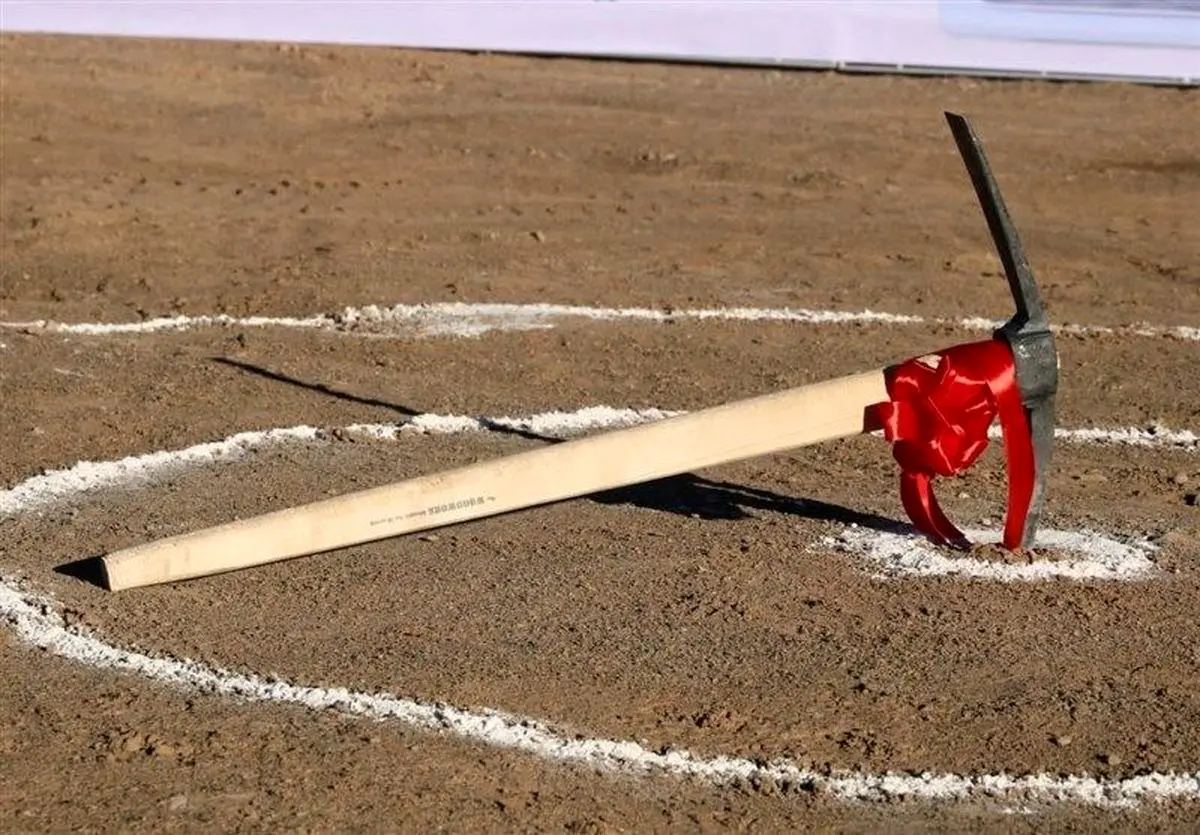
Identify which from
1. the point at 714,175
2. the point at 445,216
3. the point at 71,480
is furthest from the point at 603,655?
the point at 714,175

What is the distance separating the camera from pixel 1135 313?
757 cm

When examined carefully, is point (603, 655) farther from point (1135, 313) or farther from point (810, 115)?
point (810, 115)

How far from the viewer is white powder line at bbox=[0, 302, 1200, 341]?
7012 mm

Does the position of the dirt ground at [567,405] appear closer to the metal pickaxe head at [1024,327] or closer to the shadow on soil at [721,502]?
the shadow on soil at [721,502]

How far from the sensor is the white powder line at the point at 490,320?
276 inches

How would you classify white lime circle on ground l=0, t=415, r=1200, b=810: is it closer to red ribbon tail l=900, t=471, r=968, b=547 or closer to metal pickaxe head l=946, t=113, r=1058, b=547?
red ribbon tail l=900, t=471, r=968, b=547

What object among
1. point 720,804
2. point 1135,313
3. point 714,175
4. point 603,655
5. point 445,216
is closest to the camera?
point 720,804

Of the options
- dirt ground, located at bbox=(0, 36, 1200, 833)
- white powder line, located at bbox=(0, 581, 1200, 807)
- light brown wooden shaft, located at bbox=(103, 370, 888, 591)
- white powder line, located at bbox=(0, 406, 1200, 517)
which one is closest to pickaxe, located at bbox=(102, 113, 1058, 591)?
light brown wooden shaft, located at bbox=(103, 370, 888, 591)

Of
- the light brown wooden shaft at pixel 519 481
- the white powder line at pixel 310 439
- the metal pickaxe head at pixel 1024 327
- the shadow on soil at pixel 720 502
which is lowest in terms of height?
the shadow on soil at pixel 720 502

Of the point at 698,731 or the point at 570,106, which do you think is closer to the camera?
the point at 698,731

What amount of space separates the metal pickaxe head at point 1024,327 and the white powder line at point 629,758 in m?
1.07

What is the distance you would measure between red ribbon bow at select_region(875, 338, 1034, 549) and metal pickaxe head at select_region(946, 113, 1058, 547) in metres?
0.02

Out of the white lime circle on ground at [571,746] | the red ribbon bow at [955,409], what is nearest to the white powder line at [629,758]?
the white lime circle on ground at [571,746]

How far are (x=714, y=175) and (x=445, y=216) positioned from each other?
1481 millimetres
